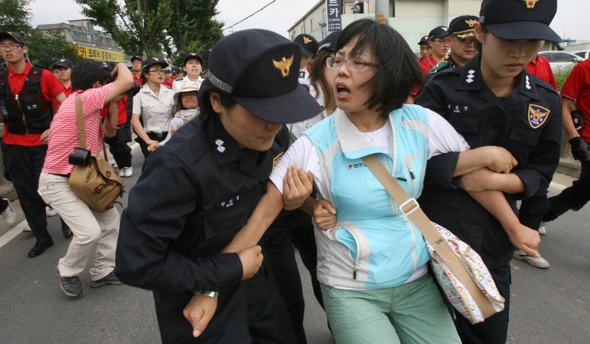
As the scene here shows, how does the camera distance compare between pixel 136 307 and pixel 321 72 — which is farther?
pixel 136 307

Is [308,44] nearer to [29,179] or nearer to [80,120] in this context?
[80,120]

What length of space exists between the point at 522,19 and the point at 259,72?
42.9 inches

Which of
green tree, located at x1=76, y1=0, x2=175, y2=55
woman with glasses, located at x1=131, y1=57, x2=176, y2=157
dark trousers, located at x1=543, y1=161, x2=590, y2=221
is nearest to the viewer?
dark trousers, located at x1=543, y1=161, x2=590, y2=221

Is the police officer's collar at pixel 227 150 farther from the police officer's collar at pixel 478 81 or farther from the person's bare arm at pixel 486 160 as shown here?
the police officer's collar at pixel 478 81

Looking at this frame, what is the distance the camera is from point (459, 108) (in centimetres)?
177

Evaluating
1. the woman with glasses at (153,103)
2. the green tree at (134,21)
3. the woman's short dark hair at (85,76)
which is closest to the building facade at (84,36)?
the green tree at (134,21)

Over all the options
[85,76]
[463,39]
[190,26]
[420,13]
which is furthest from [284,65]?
[420,13]

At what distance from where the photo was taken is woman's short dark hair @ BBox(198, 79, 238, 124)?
1.40 m

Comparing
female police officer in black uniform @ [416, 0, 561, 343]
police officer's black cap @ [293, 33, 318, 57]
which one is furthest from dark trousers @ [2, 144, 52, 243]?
female police officer in black uniform @ [416, 0, 561, 343]

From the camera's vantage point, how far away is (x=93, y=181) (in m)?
3.15

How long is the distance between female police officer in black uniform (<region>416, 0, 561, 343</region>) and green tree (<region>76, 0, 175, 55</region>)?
68.5 feet

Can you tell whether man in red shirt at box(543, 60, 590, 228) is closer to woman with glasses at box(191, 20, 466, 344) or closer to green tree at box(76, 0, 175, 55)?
woman with glasses at box(191, 20, 466, 344)

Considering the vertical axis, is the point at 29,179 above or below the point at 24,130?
below

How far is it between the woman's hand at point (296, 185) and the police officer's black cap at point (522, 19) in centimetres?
94
